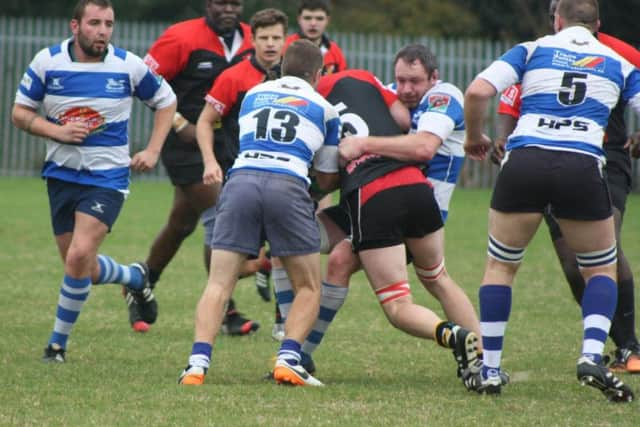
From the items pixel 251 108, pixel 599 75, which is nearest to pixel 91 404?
pixel 251 108

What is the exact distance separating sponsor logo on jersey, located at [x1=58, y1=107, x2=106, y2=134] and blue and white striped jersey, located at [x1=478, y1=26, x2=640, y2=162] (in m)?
2.53

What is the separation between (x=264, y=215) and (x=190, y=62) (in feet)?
10.9

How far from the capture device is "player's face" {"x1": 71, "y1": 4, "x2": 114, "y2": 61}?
7.60m

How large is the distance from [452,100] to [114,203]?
2196 mm

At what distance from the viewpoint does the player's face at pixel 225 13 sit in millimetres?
9578

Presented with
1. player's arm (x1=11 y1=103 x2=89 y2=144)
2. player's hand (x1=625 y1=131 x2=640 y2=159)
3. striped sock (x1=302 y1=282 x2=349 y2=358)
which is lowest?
striped sock (x1=302 y1=282 x2=349 y2=358)

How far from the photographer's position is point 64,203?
25.3ft

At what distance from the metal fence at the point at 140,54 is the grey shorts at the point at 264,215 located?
18916 mm

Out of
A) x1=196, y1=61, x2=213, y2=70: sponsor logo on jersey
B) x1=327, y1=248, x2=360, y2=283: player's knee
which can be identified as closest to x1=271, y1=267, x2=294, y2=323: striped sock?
x1=327, y1=248, x2=360, y2=283: player's knee

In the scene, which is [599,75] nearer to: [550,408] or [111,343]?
[550,408]

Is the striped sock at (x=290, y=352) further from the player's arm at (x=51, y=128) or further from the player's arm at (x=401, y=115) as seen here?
the player's arm at (x=51, y=128)

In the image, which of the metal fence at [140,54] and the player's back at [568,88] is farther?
the metal fence at [140,54]

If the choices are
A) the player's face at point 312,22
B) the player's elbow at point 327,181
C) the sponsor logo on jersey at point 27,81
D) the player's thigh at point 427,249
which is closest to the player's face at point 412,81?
the player's elbow at point 327,181

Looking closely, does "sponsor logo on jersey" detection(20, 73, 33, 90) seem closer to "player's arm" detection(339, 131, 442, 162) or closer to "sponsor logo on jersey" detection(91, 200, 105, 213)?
"sponsor logo on jersey" detection(91, 200, 105, 213)
